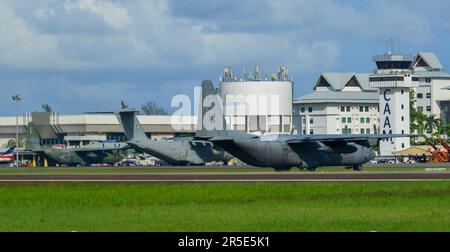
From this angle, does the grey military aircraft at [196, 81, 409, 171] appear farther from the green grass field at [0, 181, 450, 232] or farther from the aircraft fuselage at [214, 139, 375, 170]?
the green grass field at [0, 181, 450, 232]

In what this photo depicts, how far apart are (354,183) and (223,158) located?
74534 millimetres

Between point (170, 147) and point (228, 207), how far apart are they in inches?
3402

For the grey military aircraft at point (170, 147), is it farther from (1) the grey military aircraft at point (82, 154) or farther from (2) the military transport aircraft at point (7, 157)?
(2) the military transport aircraft at point (7, 157)

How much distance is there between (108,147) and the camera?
159 m

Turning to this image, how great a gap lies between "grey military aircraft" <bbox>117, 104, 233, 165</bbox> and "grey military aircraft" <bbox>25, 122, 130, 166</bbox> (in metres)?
22.6

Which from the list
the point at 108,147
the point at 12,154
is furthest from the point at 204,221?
the point at 12,154

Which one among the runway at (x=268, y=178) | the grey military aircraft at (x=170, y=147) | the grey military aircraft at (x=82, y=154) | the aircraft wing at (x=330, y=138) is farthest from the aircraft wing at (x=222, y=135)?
the grey military aircraft at (x=82, y=154)

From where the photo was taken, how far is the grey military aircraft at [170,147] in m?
130

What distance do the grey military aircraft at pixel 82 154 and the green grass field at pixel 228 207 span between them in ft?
304

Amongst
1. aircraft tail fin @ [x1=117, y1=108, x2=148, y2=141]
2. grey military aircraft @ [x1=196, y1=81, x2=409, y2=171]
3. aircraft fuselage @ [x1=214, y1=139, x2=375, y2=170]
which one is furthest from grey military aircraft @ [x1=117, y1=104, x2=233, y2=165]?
aircraft fuselage @ [x1=214, y1=139, x2=375, y2=170]

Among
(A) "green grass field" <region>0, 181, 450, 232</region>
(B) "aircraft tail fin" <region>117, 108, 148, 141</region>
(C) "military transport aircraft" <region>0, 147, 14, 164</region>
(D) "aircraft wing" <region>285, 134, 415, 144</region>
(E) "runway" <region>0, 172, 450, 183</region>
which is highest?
(B) "aircraft tail fin" <region>117, 108, 148, 141</region>

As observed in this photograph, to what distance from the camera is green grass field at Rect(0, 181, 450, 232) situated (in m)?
38.8
